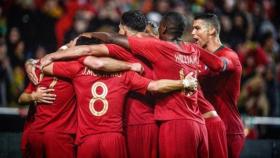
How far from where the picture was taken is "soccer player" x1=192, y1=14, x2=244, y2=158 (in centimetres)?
839

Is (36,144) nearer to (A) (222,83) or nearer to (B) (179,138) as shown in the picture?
(B) (179,138)

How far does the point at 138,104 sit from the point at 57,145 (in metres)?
0.99

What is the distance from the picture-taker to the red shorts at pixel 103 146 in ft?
23.6

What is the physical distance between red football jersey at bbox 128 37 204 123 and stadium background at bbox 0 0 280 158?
308cm

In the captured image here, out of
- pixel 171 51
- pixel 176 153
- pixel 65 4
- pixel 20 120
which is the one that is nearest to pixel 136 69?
pixel 171 51

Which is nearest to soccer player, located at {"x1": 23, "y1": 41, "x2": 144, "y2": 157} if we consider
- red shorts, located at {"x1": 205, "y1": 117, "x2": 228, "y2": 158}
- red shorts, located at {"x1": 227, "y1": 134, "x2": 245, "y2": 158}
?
red shorts, located at {"x1": 205, "y1": 117, "x2": 228, "y2": 158}

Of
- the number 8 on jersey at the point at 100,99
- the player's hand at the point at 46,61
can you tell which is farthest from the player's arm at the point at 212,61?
the player's hand at the point at 46,61

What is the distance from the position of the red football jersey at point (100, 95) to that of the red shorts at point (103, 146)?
6cm

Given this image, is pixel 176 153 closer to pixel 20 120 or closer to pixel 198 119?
pixel 198 119

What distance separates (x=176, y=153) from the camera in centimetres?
734

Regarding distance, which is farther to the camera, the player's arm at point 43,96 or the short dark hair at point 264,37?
the short dark hair at point 264,37

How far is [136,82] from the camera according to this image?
7.37 m

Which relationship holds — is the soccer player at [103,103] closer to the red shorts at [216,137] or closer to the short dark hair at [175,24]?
the short dark hair at [175,24]

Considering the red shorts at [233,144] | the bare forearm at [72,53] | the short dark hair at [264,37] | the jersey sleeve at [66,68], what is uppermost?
the short dark hair at [264,37]
